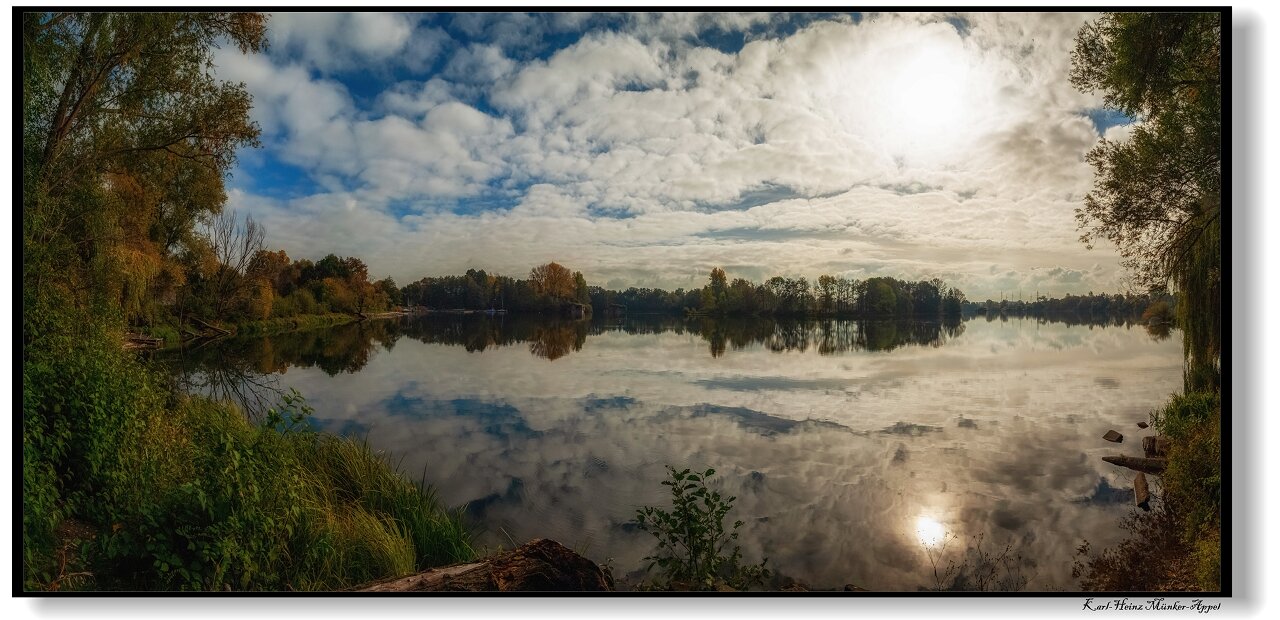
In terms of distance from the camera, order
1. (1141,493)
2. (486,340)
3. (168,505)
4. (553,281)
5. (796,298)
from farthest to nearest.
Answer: (486,340) < (796,298) < (553,281) < (1141,493) < (168,505)

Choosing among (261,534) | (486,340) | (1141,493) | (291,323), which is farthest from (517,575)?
(291,323)

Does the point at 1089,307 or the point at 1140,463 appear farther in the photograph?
the point at 1089,307

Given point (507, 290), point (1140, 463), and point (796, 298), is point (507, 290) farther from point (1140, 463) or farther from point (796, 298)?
point (1140, 463)

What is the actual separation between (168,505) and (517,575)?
1969mm

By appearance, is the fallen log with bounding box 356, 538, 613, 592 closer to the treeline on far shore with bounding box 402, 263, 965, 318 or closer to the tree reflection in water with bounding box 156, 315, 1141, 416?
the treeline on far shore with bounding box 402, 263, 965, 318

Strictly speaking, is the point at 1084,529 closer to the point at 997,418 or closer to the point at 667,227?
the point at 997,418

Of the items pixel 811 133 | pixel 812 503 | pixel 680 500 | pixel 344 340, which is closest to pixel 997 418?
pixel 812 503

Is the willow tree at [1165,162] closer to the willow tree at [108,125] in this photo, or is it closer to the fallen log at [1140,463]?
the fallen log at [1140,463]

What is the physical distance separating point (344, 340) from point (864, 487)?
1673cm

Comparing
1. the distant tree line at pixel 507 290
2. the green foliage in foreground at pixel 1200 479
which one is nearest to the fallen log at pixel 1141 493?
the green foliage in foreground at pixel 1200 479

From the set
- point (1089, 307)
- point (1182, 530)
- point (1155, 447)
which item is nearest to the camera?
point (1182, 530)

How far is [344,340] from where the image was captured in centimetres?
1802

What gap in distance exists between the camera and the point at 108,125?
19.4 ft

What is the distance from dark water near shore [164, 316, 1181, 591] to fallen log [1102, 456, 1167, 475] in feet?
0.78
